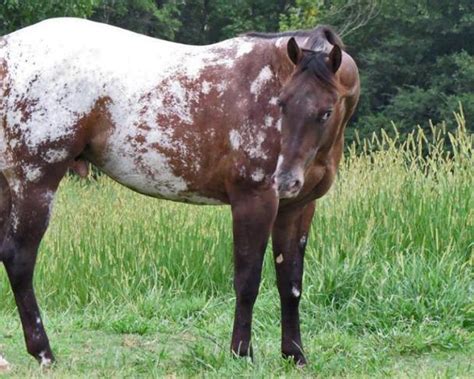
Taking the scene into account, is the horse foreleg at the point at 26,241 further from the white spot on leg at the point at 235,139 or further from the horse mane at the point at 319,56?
the horse mane at the point at 319,56

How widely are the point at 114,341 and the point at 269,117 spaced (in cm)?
217

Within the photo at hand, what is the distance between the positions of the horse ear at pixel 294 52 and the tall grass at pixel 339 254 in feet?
7.31

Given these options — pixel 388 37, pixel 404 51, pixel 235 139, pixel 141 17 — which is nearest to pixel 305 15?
pixel 388 37

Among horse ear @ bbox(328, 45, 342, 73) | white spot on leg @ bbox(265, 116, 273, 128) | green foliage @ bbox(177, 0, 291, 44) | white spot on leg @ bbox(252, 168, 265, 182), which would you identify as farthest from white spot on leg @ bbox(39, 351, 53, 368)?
green foliage @ bbox(177, 0, 291, 44)

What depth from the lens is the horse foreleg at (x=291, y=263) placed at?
566 cm

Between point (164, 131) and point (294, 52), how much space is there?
0.90 m

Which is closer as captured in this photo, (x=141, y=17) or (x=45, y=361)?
(x=45, y=361)

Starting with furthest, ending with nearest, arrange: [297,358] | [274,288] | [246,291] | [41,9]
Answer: [41,9]
[274,288]
[297,358]
[246,291]

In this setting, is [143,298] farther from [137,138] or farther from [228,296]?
[137,138]

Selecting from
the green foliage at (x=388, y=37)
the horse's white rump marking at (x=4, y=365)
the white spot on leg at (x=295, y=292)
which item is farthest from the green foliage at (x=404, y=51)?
the horse's white rump marking at (x=4, y=365)

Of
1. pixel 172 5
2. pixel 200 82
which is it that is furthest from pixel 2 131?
pixel 172 5

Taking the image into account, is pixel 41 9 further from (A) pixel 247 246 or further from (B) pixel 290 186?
(B) pixel 290 186

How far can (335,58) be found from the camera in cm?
510

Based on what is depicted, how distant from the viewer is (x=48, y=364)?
555 cm
